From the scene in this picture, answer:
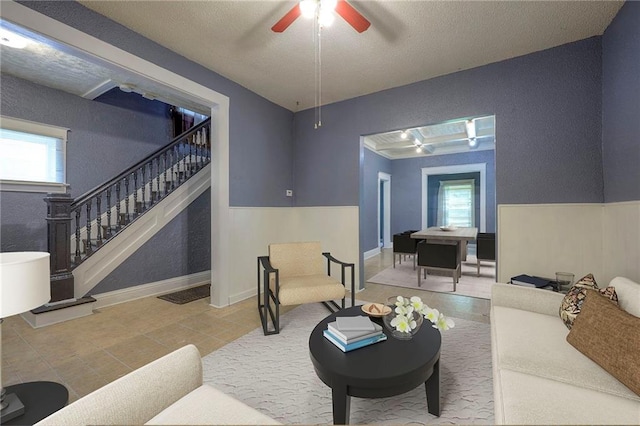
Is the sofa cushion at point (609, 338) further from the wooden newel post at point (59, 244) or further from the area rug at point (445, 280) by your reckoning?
the wooden newel post at point (59, 244)

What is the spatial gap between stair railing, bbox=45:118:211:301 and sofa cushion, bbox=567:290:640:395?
15.0 ft

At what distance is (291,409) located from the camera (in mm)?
1620

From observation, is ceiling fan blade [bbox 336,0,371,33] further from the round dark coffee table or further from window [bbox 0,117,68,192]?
window [bbox 0,117,68,192]

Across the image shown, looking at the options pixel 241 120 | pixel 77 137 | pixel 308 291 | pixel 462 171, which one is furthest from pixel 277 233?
pixel 462 171

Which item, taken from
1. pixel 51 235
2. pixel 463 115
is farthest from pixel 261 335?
pixel 463 115

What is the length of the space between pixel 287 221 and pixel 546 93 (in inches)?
146

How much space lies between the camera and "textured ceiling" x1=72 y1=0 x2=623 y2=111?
7.60 feet

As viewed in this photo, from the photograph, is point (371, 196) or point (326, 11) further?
point (371, 196)

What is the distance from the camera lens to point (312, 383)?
185cm

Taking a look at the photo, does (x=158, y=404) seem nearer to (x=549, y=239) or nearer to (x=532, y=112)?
(x=549, y=239)

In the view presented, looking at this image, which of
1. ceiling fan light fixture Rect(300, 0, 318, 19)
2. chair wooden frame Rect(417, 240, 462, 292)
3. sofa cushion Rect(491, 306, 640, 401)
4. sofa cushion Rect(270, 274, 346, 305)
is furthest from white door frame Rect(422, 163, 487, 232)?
ceiling fan light fixture Rect(300, 0, 318, 19)

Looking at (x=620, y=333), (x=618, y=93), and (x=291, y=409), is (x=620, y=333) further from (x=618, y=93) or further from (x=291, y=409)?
(x=618, y=93)

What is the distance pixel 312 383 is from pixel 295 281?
1.13 m

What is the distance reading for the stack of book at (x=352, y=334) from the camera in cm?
155
